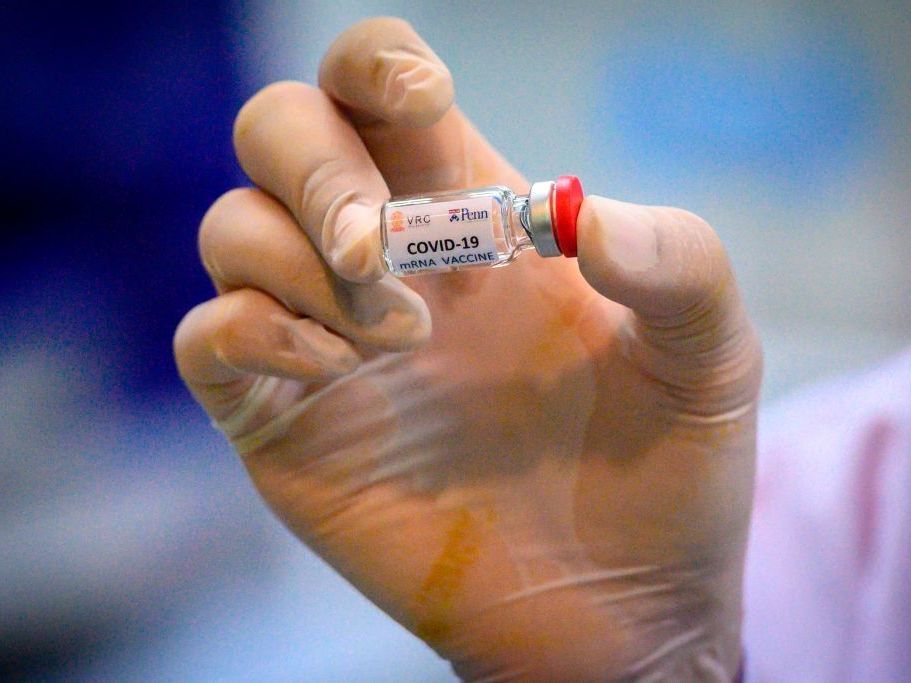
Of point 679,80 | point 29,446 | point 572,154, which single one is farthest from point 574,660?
point 679,80

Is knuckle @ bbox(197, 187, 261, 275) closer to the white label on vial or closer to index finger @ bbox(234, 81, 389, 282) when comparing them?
index finger @ bbox(234, 81, 389, 282)

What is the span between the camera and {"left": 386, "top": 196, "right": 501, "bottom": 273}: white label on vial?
476 millimetres

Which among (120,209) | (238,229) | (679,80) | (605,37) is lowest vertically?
(238,229)

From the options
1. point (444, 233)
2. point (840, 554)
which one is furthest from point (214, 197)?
point (840, 554)

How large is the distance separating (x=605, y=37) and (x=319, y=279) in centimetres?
105

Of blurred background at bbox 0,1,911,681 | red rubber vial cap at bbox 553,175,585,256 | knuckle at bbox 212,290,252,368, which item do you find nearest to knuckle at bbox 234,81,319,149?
knuckle at bbox 212,290,252,368

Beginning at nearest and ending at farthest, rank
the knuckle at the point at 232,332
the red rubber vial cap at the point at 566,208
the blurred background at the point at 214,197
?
1. the red rubber vial cap at the point at 566,208
2. the knuckle at the point at 232,332
3. the blurred background at the point at 214,197

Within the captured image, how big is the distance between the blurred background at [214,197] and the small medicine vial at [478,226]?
0.65 metres

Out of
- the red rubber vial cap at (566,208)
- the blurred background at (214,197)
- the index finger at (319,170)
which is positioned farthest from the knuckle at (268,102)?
the blurred background at (214,197)

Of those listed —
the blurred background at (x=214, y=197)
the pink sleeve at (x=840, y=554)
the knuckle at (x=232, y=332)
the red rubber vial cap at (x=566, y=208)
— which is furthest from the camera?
the blurred background at (x=214, y=197)

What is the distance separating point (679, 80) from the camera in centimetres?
140

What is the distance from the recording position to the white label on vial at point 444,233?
0.48 m

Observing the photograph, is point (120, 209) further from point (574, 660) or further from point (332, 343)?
point (574, 660)

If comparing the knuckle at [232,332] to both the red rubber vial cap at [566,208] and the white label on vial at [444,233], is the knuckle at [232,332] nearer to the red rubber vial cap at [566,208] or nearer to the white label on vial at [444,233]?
the white label on vial at [444,233]
